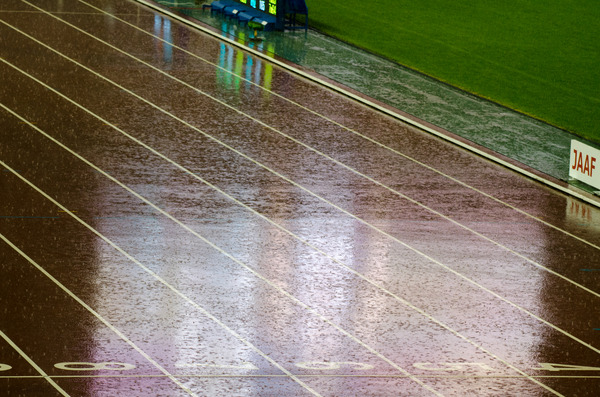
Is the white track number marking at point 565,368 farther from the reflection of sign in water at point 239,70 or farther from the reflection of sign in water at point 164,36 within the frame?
the reflection of sign in water at point 164,36

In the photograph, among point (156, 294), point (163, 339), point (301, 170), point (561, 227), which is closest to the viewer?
point (163, 339)

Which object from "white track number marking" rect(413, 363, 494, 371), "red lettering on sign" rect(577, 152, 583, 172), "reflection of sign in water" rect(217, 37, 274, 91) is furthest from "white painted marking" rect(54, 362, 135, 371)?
"reflection of sign in water" rect(217, 37, 274, 91)

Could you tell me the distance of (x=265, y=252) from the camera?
37.7ft

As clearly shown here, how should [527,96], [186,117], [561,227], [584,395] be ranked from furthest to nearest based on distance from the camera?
[527,96] < [186,117] < [561,227] < [584,395]

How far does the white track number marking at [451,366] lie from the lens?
9031 millimetres

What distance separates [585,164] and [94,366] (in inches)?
332

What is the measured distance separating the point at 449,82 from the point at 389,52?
231cm

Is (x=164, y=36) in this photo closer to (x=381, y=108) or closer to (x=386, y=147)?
(x=381, y=108)

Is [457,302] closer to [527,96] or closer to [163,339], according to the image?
[163,339]

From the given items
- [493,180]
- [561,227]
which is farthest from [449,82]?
A: [561,227]

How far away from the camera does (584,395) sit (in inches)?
340

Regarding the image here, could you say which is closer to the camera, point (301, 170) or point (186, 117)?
point (301, 170)

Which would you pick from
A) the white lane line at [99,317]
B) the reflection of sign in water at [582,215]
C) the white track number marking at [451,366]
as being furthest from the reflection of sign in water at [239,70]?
the white track number marking at [451,366]

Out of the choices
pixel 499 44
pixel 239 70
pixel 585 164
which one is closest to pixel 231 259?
pixel 585 164
